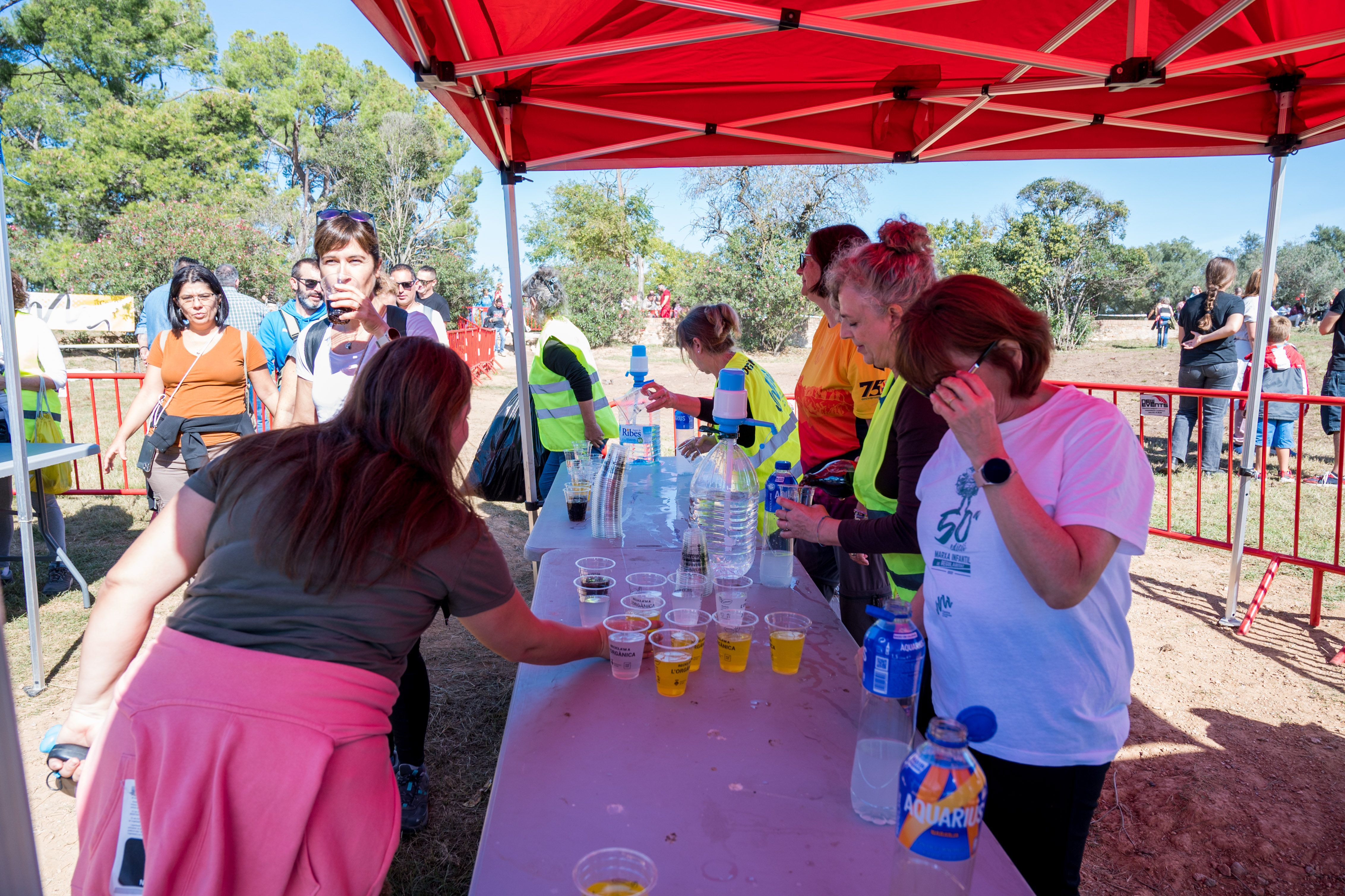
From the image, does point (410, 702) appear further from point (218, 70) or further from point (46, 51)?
point (218, 70)

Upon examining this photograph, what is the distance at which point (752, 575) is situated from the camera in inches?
96.7

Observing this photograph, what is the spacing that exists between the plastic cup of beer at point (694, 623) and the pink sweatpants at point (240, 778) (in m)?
0.71

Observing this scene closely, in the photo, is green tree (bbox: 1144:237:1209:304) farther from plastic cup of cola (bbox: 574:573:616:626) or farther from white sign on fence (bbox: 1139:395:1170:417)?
plastic cup of cola (bbox: 574:573:616:626)

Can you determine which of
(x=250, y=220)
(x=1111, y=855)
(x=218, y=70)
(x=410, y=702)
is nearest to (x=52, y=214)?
(x=250, y=220)

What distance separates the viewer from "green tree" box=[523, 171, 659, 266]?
3397 centimetres

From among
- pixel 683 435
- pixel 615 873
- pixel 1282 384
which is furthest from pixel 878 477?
pixel 1282 384

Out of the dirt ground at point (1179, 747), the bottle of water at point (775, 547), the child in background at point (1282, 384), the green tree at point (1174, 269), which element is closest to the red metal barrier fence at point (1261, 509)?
the child in background at point (1282, 384)

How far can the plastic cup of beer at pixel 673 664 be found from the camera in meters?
1.64

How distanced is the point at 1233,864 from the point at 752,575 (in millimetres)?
1922

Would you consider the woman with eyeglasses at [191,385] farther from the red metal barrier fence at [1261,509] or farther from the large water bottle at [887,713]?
the red metal barrier fence at [1261,509]

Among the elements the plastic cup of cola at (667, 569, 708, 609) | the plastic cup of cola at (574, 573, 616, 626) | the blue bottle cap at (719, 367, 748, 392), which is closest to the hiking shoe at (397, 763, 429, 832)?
the plastic cup of cola at (574, 573, 616, 626)

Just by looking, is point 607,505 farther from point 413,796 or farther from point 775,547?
point 413,796

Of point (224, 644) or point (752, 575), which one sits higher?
point (224, 644)

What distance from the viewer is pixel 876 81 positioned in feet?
11.8
